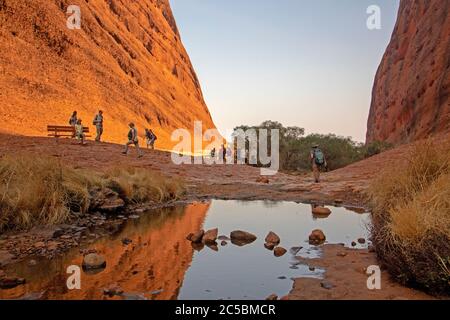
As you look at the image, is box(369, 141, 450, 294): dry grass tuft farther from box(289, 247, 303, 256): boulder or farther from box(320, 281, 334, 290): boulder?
box(289, 247, 303, 256): boulder

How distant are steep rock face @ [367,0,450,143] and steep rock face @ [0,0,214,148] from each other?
80.7 feet

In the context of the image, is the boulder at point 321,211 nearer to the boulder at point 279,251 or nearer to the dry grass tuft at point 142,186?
the boulder at point 279,251

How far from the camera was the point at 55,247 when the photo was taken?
6.56 m

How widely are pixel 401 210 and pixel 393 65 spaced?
4308 cm

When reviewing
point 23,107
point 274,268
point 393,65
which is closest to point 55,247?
point 274,268

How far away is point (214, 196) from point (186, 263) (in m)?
8.11

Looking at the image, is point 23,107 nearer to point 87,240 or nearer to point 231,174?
point 231,174

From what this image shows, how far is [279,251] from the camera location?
21.8 feet

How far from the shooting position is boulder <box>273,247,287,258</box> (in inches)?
259

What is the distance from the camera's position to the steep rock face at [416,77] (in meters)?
28.5

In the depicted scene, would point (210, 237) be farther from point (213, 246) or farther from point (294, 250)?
point (294, 250)

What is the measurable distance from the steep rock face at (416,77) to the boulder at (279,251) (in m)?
19.2

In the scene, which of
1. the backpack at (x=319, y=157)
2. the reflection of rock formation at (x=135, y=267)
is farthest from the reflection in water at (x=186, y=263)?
the backpack at (x=319, y=157)

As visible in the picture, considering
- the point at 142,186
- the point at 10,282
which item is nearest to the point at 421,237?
the point at 10,282
